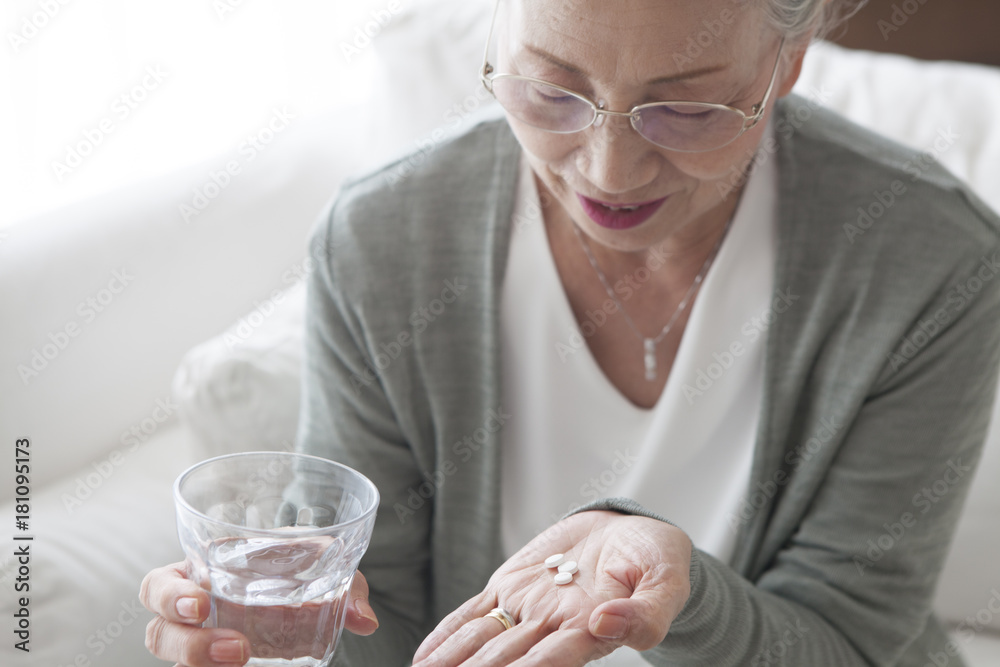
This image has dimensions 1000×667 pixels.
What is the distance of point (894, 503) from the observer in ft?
3.35

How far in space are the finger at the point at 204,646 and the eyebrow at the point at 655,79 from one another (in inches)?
20.6

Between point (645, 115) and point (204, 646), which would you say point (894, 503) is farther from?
point (204, 646)

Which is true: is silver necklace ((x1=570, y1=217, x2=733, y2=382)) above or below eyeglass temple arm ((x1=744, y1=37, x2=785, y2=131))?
below

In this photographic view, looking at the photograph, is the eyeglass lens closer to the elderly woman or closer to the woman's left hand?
the elderly woman

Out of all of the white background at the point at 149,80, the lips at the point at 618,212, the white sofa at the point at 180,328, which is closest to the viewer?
the lips at the point at 618,212

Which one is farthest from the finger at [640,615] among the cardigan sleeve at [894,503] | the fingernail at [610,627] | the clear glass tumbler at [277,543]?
the cardigan sleeve at [894,503]

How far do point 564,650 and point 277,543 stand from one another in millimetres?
201

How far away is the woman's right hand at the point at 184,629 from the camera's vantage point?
600 mm

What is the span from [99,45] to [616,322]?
3.50 feet

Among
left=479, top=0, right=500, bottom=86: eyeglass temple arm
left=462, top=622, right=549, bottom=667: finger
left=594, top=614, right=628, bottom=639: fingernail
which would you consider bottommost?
left=462, top=622, right=549, bottom=667: finger

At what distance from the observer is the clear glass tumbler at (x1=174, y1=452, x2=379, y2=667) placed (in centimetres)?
57

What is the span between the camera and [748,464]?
1088 mm

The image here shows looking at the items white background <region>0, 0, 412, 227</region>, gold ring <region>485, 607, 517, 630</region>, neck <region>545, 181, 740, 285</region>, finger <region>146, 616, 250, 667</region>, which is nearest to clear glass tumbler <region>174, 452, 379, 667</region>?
finger <region>146, 616, 250, 667</region>

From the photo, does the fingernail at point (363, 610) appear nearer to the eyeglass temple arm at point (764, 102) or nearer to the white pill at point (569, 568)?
the white pill at point (569, 568)
